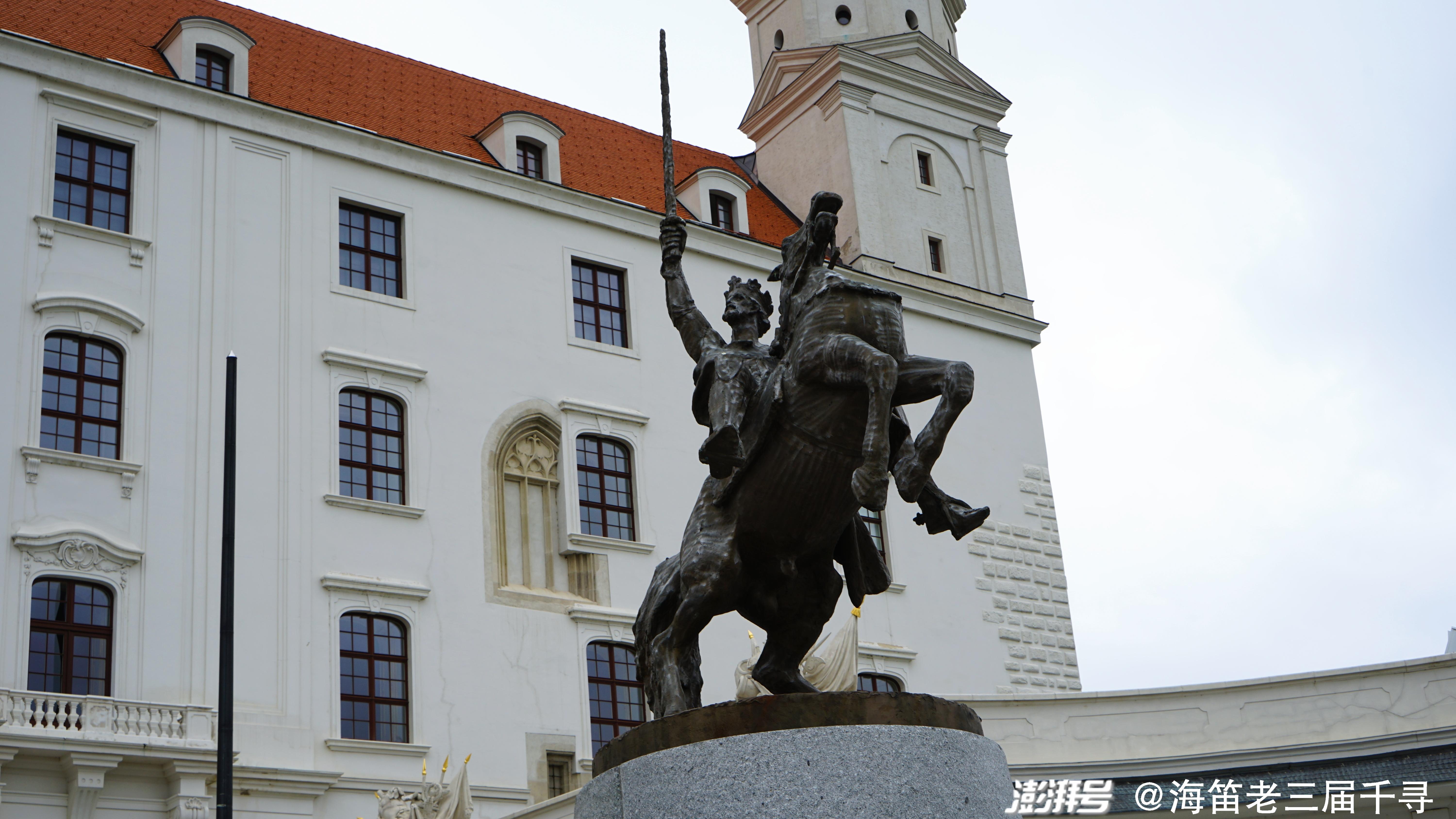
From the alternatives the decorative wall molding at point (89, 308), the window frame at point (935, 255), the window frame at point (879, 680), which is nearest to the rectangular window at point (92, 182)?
the decorative wall molding at point (89, 308)

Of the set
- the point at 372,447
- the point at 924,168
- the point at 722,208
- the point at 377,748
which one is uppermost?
the point at 924,168

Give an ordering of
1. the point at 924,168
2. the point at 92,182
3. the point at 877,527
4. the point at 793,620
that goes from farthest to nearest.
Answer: the point at 924,168
the point at 877,527
the point at 92,182
the point at 793,620

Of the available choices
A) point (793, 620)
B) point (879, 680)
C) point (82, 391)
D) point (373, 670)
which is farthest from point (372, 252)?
point (793, 620)

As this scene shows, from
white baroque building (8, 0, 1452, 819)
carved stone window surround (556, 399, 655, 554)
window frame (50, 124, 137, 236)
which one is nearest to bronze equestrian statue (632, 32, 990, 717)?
white baroque building (8, 0, 1452, 819)

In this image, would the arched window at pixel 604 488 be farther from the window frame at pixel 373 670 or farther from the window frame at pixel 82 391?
the window frame at pixel 82 391

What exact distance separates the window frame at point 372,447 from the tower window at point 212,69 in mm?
5722

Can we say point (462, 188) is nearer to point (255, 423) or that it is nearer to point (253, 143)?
point (253, 143)

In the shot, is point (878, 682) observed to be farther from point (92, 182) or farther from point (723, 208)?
point (92, 182)

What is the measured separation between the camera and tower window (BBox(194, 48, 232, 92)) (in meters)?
25.3

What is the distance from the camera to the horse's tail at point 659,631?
6.55 meters

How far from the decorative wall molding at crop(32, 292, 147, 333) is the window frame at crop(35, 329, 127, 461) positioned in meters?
0.29

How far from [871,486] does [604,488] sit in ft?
68.2

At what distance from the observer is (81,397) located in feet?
71.5

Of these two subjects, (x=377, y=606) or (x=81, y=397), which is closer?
(x=81, y=397)
